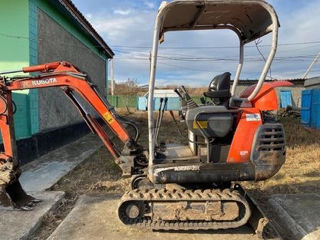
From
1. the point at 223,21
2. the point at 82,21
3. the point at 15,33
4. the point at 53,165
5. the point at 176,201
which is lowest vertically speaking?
the point at 53,165

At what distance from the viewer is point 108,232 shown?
→ 14.9ft

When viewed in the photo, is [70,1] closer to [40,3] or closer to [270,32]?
[40,3]

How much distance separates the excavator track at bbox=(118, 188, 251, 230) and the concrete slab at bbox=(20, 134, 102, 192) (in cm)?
257

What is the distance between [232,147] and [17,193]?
3.32 m

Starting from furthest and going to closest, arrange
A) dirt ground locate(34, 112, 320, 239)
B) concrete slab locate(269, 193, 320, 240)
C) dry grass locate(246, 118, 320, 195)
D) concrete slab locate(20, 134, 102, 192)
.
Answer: concrete slab locate(20, 134, 102, 192) → dry grass locate(246, 118, 320, 195) → dirt ground locate(34, 112, 320, 239) → concrete slab locate(269, 193, 320, 240)

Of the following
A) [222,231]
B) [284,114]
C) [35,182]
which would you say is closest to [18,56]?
[35,182]

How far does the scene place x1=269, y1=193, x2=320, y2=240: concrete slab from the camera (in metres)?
4.54

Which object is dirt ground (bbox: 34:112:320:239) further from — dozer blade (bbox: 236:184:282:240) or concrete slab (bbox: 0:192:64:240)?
dozer blade (bbox: 236:184:282:240)

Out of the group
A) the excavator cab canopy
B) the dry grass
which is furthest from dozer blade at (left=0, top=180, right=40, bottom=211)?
the dry grass

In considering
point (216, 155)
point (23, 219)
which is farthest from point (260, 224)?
point (23, 219)

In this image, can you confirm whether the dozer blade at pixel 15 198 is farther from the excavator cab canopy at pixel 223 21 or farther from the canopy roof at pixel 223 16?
the canopy roof at pixel 223 16

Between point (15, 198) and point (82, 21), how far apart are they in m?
8.30

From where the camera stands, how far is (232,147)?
4.35 metres

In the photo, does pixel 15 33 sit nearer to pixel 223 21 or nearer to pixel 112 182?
pixel 112 182
